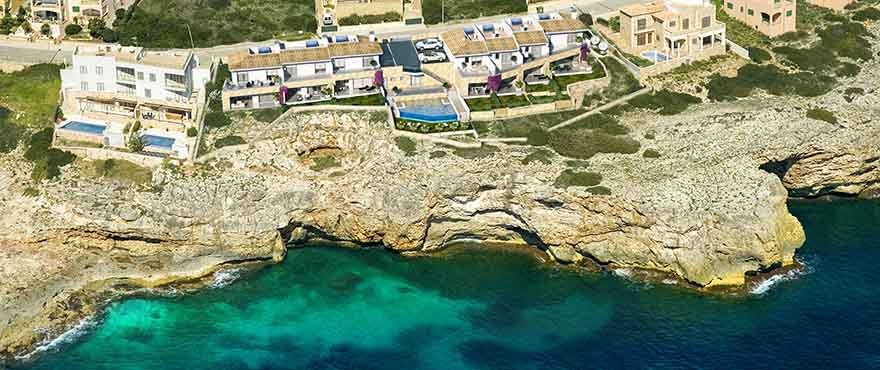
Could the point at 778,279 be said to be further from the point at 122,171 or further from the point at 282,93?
the point at 122,171

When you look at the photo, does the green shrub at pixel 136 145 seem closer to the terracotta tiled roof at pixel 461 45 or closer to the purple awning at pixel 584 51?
the terracotta tiled roof at pixel 461 45

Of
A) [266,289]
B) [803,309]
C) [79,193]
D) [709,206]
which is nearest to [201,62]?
[79,193]

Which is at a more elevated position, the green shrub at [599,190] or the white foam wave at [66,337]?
the green shrub at [599,190]

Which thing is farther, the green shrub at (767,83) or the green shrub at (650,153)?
the green shrub at (767,83)

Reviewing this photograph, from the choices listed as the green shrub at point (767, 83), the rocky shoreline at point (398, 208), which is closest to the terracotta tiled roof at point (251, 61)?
the rocky shoreline at point (398, 208)

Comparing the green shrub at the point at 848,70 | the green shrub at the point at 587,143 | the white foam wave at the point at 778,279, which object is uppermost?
the green shrub at the point at 848,70
